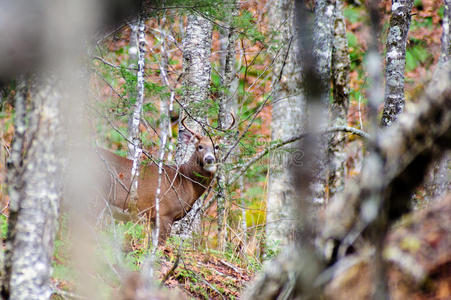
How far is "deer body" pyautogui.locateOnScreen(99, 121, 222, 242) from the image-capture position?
21.6 feet

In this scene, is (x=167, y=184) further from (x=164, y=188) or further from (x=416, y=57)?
(x=416, y=57)

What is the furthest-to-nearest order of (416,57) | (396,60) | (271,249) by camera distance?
(416,57) → (271,249) → (396,60)

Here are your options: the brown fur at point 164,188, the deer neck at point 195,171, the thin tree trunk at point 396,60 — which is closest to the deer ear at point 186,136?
the brown fur at point 164,188

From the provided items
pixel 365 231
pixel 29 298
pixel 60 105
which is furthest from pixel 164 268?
pixel 365 231

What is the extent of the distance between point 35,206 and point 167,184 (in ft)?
17.1

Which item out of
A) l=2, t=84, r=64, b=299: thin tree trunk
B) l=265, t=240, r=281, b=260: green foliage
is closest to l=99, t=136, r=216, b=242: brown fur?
l=265, t=240, r=281, b=260: green foliage

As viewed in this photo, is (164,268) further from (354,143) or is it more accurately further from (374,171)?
(354,143)

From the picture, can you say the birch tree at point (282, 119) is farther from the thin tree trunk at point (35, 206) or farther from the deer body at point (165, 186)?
the thin tree trunk at point (35, 206)

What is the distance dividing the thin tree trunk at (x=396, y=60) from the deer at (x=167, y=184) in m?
2.28

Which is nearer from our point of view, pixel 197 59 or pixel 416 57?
pixel 197 59

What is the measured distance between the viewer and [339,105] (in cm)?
866

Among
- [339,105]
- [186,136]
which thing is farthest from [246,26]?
[339,105]

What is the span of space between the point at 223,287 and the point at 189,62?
11.2 feet

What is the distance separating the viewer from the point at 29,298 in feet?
7.15
